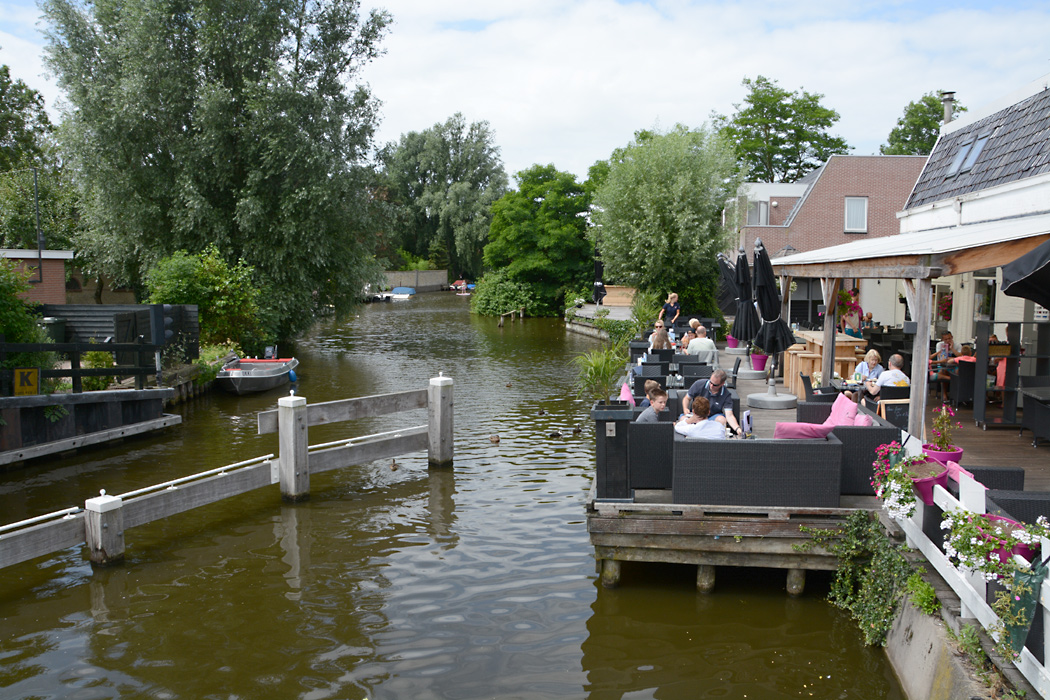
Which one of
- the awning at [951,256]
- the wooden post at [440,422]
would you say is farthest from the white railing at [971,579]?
the wooden post at [440,422]

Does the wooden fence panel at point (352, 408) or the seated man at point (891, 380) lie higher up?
the seated man at point (891, 380)

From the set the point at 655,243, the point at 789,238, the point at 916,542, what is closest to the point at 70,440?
the point at 916,542

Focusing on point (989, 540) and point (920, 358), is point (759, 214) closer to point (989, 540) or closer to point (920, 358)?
point (920, 358)

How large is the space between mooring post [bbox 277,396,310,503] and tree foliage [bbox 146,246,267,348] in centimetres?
1130

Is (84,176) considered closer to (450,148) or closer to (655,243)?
(655,243)

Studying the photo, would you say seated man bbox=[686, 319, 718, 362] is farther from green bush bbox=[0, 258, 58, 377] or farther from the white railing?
green bush bbox=[0, 258, 58, 377]

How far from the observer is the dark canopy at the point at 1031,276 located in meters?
5.46

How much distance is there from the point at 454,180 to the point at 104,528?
59.1 m

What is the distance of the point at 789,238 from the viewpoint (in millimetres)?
31688

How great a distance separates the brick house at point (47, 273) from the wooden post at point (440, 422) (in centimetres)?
1379

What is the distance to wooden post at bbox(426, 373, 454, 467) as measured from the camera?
40.4 ft

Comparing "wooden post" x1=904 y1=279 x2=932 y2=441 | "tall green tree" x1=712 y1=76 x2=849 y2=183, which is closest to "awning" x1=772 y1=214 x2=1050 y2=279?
"wooden post" x1=904 y1=279 x2=932 y2=441

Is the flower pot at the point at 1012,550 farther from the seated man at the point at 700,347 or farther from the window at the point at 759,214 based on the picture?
the window at the point at 759,214

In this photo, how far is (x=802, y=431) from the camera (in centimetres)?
768
